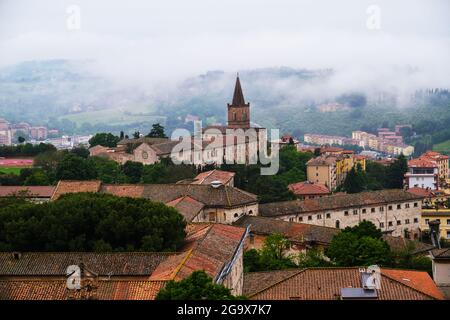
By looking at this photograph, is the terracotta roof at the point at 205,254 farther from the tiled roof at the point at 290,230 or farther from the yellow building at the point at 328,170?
the yellow building at the point at 328,170

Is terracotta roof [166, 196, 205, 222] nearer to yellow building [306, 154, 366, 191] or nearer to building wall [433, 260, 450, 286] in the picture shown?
building wall [433, 260, 450, 286]

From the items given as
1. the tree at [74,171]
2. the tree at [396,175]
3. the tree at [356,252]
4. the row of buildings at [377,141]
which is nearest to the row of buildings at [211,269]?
the tree at [356,252]

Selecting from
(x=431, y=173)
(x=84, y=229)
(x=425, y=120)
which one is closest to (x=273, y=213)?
(x=84, y=229)

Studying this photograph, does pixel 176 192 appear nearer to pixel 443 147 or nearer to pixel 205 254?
pixel 205 254

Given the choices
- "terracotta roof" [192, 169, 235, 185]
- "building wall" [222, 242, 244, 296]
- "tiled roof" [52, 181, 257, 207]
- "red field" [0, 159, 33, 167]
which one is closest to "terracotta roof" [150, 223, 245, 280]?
"building wall" [222, 242, 244, 296]
